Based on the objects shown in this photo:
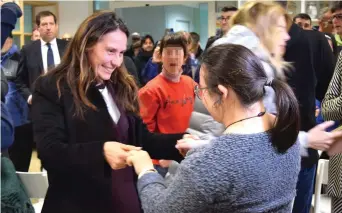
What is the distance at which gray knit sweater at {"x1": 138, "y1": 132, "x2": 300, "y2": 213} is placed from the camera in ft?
3.42

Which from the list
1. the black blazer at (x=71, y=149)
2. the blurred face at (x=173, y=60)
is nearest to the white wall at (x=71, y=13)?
the blurred face at (x=173, y=60)

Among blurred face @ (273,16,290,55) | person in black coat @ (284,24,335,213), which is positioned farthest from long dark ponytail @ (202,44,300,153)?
person in black coat @ (284,24,335,213)

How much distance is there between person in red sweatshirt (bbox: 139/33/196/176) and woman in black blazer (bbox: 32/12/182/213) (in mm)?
1235

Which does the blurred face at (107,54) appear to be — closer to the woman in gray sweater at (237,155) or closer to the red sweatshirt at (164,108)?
the woman in gray sweater at (237,155)

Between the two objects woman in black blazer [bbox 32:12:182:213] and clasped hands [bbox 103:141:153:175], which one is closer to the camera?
clasped hands [bbox 103:141:153:175]

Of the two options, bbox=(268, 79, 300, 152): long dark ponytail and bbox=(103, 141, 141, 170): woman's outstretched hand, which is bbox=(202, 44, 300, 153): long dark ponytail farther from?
bbox=(103, 141, 141, 170): woman's outstretched hand

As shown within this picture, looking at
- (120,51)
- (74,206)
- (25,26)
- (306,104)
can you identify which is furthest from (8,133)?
(25,26)

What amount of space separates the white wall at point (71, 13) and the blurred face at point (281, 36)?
25.3 feet

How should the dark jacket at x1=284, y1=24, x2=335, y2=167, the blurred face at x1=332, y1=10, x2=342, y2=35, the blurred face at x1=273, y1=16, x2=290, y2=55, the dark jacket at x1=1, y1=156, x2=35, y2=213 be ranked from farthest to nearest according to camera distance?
the blurred face at x1=332, y1=10, x2=342, y2=35 < the dark jacket at x1=284, y1=24, x2=335, y2=167 < the blurred face at x1=273, y1=16, x2=290, y2=55 < the dark jacket at x1=1, y1=156, x2=35, y2=213

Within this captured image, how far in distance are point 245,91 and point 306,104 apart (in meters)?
1.22

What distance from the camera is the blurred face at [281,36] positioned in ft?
6.49

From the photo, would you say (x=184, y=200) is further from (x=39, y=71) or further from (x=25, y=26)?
(x=25, y=26)

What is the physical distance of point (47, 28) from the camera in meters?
4.41

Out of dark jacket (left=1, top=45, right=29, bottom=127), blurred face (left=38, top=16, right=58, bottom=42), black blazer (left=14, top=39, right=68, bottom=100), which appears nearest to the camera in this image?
dark jacket (left=1, top=45, right=29, bottom=127)
